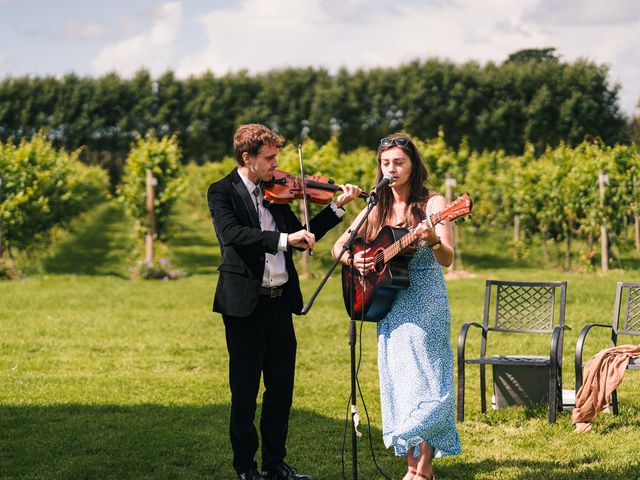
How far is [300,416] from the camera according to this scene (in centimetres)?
688

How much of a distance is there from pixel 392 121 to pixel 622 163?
3904 centimetres

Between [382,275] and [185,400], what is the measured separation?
130 inches

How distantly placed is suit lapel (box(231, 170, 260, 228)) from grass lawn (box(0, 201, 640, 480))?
1.28 m

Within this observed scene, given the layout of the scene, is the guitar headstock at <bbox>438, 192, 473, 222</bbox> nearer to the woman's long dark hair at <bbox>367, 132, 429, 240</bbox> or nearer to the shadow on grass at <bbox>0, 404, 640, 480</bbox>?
the woman's long dark hair at <bbox>367, 132, 429, 240</bbox>

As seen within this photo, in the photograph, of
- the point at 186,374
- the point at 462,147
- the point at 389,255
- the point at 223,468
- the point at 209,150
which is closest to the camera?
the point at 389,255

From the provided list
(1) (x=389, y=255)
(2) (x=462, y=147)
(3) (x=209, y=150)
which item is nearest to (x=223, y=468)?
(1) (x=389, y=255)

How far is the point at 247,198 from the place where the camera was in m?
4.81

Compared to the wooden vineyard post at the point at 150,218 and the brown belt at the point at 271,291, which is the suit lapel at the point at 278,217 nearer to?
the brown belt at the point at 271,291

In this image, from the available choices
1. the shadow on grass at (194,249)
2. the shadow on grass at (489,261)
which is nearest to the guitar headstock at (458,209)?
the shadow on grass at (194,249)

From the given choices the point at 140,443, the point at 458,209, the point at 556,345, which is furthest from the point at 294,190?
the point at 556,345

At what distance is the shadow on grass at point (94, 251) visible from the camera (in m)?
19.5

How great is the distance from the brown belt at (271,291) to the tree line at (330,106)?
50.7 m

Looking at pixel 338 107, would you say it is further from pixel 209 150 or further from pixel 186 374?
pixel 186 374

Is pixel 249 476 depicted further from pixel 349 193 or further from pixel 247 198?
pixel 349 193
